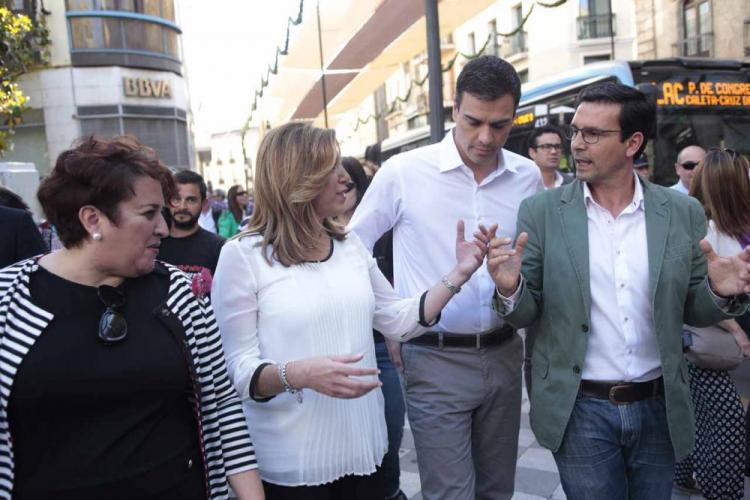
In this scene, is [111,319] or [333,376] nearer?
[111,319]

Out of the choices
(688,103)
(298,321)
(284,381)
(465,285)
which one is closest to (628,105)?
(465,285)

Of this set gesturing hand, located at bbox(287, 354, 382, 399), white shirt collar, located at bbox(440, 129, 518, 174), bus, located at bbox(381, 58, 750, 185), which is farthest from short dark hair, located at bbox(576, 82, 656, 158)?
bus, located at bbox(381, 58, 750, 185)

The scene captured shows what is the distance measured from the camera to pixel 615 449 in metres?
2.38

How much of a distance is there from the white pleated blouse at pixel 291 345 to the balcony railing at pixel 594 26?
3197cm

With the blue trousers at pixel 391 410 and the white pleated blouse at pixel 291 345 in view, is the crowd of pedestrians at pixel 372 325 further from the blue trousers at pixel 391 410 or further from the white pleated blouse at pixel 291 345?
the blue trousers at pixel 391 410

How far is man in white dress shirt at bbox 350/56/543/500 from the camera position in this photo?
2.70 metres

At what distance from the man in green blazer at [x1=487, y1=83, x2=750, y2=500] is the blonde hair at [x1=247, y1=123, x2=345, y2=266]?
2.14 ft

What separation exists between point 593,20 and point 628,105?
31645mm

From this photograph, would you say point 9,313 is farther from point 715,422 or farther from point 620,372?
point 715,422

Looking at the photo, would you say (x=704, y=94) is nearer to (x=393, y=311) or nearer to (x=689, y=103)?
(x=689, y=103)

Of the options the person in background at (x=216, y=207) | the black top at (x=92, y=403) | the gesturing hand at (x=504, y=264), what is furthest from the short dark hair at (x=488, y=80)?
the person in background at (x=216, y=207)

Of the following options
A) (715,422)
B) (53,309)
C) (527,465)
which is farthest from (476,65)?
(527,465)

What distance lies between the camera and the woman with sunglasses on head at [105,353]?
1.67 m

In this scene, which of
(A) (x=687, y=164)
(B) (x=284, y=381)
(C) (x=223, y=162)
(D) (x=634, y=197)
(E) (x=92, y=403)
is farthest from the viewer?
(C) (x=223, y=162)
